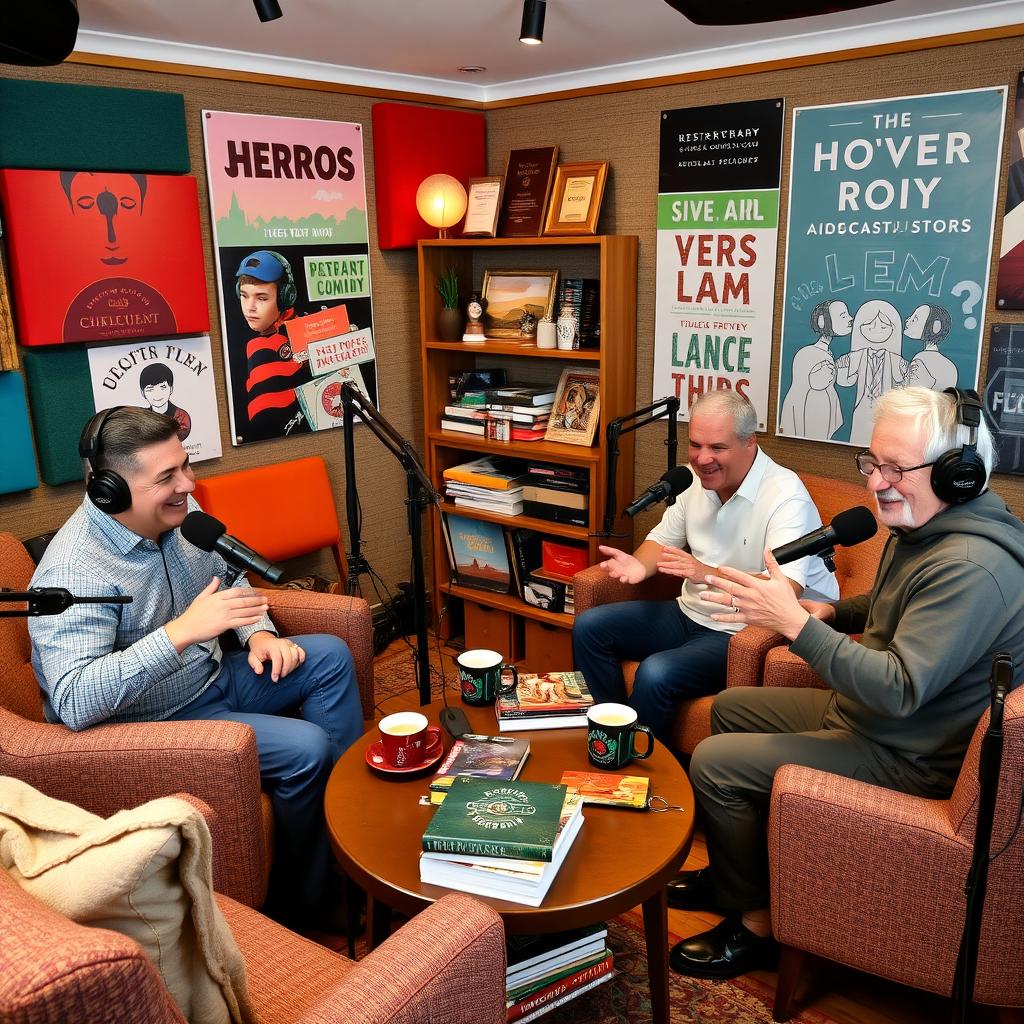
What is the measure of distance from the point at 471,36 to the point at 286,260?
3.48ft

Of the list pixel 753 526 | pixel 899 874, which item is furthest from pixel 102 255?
pixel 899 874

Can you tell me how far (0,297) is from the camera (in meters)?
2.75

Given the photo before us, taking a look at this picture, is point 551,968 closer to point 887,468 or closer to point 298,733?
point 298,733

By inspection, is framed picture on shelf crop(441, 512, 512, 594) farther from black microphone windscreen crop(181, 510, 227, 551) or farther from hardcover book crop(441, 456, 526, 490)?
black microphone windscreen crop(181, 510, 227, 551)

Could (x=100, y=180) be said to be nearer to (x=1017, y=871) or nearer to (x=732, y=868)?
(x=732, y=868)

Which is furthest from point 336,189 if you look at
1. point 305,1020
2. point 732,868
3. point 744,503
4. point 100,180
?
point 305,1020

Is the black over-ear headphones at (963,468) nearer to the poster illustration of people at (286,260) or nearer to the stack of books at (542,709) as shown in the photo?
the stack of books at (542,709)

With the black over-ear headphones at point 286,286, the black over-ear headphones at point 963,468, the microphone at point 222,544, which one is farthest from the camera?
the black over-ear headphones at point 286,286

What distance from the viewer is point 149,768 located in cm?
196

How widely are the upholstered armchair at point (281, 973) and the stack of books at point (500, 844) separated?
0.20 m

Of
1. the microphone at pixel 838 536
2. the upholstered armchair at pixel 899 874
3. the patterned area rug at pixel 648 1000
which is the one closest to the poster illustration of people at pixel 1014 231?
the microphone at pixel 838 536

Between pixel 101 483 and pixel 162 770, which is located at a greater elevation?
pixel 101 483

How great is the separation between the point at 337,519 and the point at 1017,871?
8.97 ft

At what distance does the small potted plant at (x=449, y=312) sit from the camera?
390 cm
